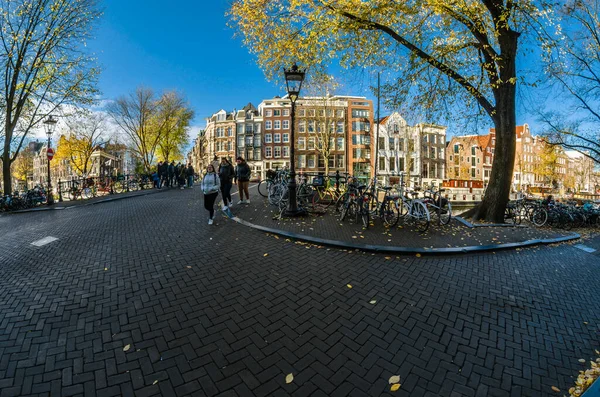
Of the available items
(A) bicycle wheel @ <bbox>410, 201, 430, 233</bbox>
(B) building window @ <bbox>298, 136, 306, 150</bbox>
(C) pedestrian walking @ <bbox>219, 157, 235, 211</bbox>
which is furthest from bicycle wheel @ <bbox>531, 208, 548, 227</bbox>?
(B) building window @ <bbox>298, 136, 306, 150</bbox>

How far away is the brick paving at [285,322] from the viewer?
2.24 m

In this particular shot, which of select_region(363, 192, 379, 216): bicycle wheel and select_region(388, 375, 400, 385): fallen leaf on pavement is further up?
select_region(363, 192, 379, 216): bicycle wheel

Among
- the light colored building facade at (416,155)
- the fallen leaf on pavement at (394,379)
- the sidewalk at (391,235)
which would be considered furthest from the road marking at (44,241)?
the light colored building facade at (416,155)

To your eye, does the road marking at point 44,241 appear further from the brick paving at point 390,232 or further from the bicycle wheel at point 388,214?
the bicycle wheel at point 388,214

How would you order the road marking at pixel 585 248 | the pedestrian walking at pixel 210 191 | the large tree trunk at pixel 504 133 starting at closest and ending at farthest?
1. the road marking at pixel 585 248
2. the pedestrian walking at pixel 210 191
3. the large tree trunk at pixel 504 133

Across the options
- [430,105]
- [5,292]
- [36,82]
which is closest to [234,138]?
[36,82]

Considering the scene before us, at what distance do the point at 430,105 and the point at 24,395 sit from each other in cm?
1265

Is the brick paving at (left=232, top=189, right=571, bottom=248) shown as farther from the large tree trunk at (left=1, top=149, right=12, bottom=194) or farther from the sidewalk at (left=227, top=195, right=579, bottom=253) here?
the large tree trunk at (left=1, top=149, right=12, bottom=194)

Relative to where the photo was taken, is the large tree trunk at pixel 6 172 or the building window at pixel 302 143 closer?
the large tree trunk at pixel 6 172

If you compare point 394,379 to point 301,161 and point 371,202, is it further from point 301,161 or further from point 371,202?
point 301,161

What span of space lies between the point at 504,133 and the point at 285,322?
35.1 feet

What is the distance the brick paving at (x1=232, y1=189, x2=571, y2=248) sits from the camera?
6.20 metres

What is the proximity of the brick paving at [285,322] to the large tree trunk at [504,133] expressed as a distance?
185 inches

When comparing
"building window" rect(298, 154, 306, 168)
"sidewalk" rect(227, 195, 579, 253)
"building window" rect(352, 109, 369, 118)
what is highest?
"building window" rect(352, 109, 369, 118)
